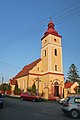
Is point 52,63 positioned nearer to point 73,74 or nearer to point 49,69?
point 49,69

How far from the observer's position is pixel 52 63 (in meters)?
42.2

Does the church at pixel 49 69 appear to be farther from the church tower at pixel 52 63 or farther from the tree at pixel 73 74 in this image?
the tree at pixel 73 74

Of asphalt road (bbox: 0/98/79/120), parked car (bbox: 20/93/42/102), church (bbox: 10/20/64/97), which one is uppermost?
church (bbox: 10/20/64/97)

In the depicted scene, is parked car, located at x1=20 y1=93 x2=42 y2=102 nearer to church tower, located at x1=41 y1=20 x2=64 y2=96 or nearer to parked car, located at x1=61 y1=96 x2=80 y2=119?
church tower, located at x1=41 y1=20 x2=64 y2=96

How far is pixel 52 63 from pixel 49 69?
1.82 meters

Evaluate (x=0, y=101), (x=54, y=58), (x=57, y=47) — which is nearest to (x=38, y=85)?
(x=54, y=58)

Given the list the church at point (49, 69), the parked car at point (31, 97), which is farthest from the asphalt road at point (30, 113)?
the church at point (49, 69)

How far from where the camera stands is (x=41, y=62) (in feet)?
151

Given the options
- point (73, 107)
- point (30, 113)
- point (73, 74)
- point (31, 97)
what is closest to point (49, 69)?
point (31, 97)

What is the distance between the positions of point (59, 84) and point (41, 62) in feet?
25.8

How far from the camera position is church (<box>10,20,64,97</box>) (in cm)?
4103

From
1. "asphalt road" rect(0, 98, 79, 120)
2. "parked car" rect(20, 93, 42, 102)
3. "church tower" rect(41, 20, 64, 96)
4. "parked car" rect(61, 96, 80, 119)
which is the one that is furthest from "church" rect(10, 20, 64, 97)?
"parked car" rect(61, 96, 80, 119)

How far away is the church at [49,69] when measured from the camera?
41031 millimetres

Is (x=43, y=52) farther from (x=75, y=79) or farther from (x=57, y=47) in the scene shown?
(x=75, y=79)
